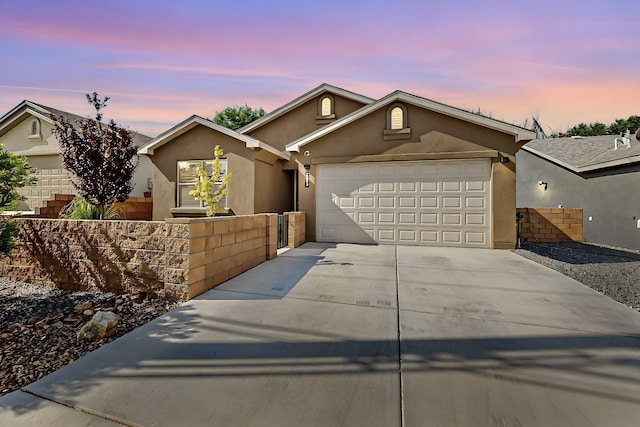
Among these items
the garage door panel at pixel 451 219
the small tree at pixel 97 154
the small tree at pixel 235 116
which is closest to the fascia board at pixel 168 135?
the small tree at pixel 97 154

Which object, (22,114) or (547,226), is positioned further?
(22,114)

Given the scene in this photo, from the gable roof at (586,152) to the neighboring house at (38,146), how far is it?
18.5m

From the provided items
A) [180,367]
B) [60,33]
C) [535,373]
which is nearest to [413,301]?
[535,373]

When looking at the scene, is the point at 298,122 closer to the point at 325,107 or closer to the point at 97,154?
the point at 325,107

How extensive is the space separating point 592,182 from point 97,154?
17.0m

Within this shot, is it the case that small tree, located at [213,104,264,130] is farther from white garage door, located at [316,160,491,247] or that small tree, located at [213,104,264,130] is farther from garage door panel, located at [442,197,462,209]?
garage door panel, located at [442,197,462,209]

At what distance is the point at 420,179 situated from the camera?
8.88m

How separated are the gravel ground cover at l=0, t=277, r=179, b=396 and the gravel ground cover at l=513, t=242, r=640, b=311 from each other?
6.48 m

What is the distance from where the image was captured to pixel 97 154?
23.2 ft

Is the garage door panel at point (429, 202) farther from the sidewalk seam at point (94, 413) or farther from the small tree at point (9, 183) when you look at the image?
the small tree at point (9, 183)

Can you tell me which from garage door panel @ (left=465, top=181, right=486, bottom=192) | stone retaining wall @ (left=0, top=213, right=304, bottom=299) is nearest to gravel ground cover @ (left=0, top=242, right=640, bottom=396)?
stone retaining wall @ (left=0, top=213, right=304, bottom=299)

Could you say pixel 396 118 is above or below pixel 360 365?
above

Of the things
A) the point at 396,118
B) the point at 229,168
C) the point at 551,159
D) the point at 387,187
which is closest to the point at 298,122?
the point at 229,168

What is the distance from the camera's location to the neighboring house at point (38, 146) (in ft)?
40.3
